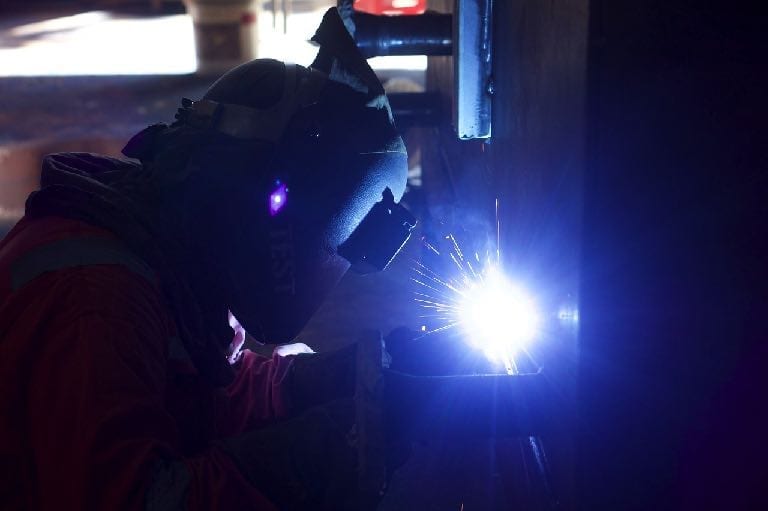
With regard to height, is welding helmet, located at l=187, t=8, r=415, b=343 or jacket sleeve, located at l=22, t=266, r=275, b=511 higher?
welding helmet, located at l=187, t=8, r=415, b=343

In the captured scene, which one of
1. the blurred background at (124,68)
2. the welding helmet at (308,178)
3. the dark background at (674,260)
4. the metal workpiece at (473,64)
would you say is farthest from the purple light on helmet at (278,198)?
the blurred background at (124,68)

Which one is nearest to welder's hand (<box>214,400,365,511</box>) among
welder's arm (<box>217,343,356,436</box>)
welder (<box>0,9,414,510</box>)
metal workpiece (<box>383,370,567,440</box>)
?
welder (<box>0,9,414,510</box>)

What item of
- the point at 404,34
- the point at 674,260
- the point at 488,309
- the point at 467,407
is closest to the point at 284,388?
the point at 488,309

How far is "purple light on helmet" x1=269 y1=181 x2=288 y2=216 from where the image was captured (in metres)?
1.73

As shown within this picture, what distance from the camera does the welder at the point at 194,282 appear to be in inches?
52.6

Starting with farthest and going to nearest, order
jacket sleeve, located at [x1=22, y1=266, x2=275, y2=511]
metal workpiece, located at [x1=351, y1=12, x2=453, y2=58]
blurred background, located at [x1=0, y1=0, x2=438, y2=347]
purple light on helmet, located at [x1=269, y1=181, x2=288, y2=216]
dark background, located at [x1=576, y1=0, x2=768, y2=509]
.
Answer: blurred background, located at [x1=0, y1=0, x2=438, y2=347], metal workpiece, located at [x1=351, y1=12, x2=453, y2=58], purple light on helmet, located at [x1=269, y1=181, x2=288, y2=216], jacket sleeve, located at [x1=22, y1=266, x2=275, y2=511], dark background, located at [x1=576, y1=0, x2=768, y2=509]

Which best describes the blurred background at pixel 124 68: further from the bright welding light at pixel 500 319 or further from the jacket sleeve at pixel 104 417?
the jacket sleeve at pixel 104 417

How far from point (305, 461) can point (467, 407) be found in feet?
1.15

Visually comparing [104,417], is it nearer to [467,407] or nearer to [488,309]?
[467,407]

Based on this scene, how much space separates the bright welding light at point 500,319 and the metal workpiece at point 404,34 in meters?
1.08

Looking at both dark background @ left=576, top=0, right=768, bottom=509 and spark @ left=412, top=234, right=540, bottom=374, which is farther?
spark @ left=412, top=234, right=540, bottom=374

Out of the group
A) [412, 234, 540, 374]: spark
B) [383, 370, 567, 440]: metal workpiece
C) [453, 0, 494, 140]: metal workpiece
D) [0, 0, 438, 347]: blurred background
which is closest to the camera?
[383, 370, 567, 440]: metal workpiece

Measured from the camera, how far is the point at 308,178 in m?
1.79

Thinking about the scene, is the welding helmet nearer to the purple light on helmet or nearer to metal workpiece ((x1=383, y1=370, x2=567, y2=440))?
the purple light on helmet
